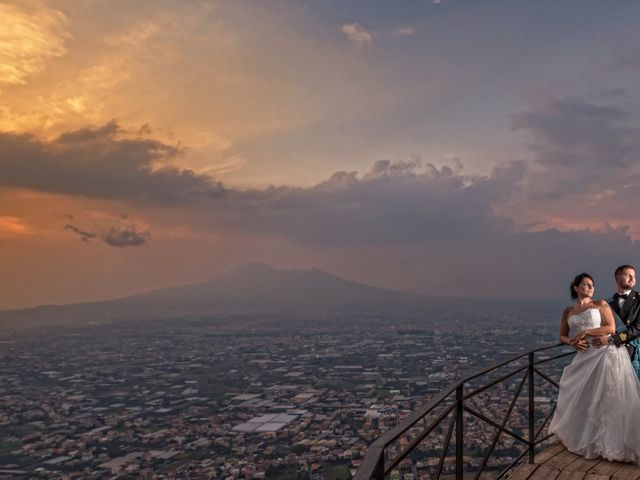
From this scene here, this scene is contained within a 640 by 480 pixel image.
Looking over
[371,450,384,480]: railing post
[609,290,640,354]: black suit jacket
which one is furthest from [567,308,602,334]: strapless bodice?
[371,450,384,480]: railing post

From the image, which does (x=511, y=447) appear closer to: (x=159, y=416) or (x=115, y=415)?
(x=159, y=416)

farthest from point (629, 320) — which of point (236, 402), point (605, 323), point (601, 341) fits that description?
point (236, 402)

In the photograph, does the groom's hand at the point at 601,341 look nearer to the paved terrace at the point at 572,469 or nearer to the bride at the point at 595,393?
the bride at the point at 595,393

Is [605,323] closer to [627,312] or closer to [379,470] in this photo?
[627,312]

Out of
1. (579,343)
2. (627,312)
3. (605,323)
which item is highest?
(627,312)

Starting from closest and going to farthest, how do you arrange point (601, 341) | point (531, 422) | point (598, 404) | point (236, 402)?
1. point (598, 404)
2. point (601, 341)
3. point (531, 422)
4. point (236, 402)

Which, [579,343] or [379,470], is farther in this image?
[579,343]

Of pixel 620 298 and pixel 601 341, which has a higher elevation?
pixel 620 298

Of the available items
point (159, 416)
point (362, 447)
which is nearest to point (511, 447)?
point (362, 447)
